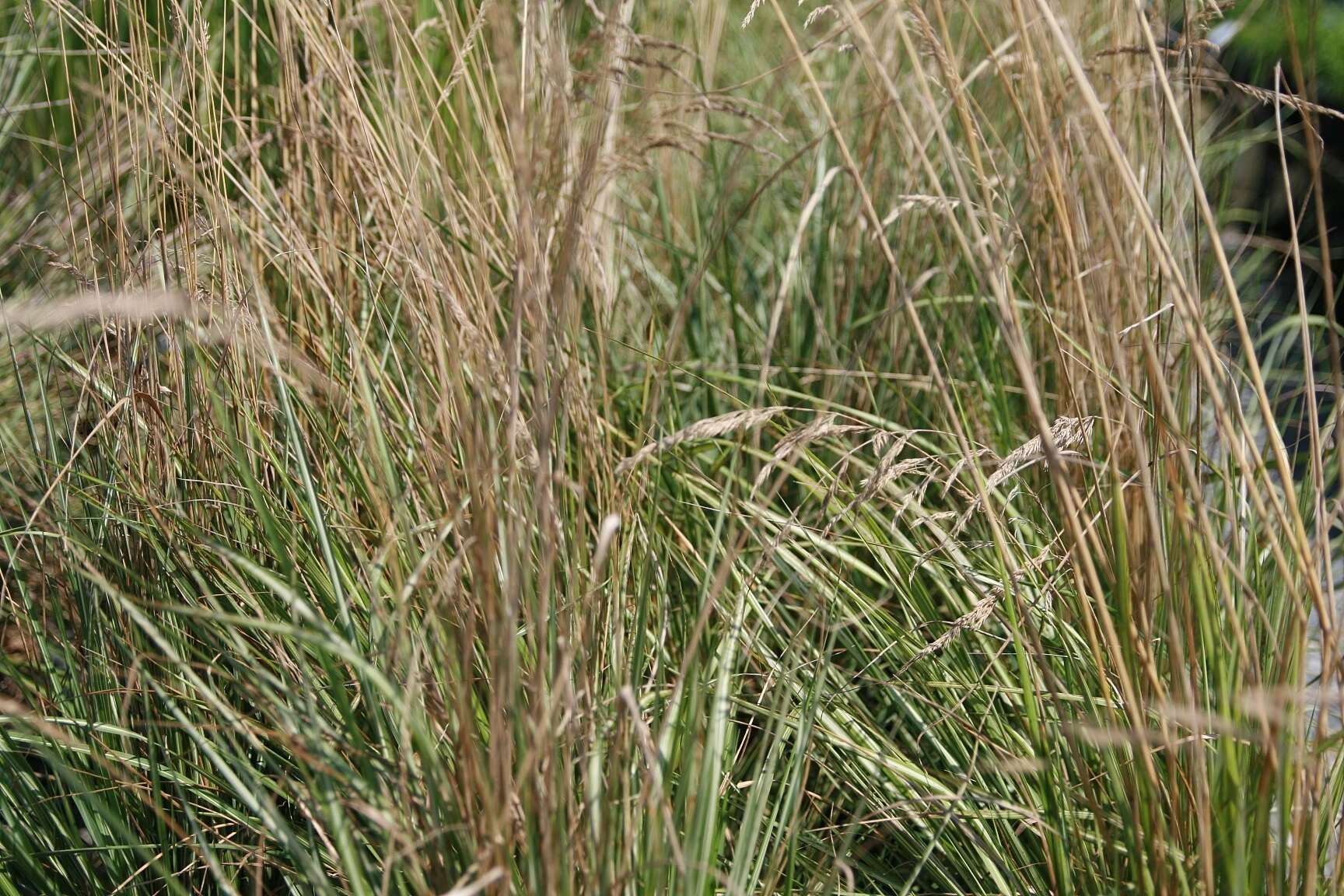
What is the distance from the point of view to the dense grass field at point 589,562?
2.89ft

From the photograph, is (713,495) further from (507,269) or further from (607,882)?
(607,882)

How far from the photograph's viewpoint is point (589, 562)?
1309 mm

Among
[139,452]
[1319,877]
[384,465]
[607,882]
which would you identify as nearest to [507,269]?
[139,452]

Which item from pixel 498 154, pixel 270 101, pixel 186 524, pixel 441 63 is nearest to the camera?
pixel 186 524

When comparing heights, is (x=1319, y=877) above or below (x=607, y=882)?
below

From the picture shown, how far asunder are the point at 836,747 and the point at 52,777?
89 cm

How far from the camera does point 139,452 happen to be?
48.6 inches

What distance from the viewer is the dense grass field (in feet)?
2.89

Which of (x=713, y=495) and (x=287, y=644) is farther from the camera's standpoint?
(x=713, y=495)

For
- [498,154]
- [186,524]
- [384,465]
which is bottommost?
[186,524]

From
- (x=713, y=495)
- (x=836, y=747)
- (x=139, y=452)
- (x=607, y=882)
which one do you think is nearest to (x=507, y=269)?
(x=713, y=495)

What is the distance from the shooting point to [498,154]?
5.07 ft

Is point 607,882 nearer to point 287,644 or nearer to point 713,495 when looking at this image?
point 287,644

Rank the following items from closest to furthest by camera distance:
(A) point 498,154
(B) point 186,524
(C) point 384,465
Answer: (C) point 384,465
(B) point 186,524
(A) point 498,154
